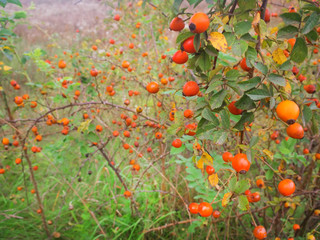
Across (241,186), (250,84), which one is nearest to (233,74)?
(250,84)

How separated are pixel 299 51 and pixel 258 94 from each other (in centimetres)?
20

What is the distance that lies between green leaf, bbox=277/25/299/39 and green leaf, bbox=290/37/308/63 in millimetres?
61

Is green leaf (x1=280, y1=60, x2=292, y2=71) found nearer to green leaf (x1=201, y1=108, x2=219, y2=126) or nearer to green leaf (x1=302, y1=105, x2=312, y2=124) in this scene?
green leaf (x1=302, y1=105, x2=312, y2=124)

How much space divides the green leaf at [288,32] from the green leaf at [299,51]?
0.06m

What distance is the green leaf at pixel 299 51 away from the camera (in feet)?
2.42

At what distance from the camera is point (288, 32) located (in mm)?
799

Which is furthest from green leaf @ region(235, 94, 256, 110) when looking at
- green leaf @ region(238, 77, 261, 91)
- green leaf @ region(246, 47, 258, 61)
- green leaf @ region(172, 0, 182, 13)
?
green leaf @ region(172, 0, 182, 13)

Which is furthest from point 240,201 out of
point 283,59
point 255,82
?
point 283,59

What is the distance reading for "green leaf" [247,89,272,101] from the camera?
75 cm

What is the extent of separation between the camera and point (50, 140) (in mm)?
4293

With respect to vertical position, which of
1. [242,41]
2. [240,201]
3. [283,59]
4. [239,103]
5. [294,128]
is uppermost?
[242,41]

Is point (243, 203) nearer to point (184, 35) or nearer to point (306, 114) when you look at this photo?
point (306, 114)

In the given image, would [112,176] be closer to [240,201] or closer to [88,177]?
[88,177]

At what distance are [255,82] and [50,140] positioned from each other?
4.38m
